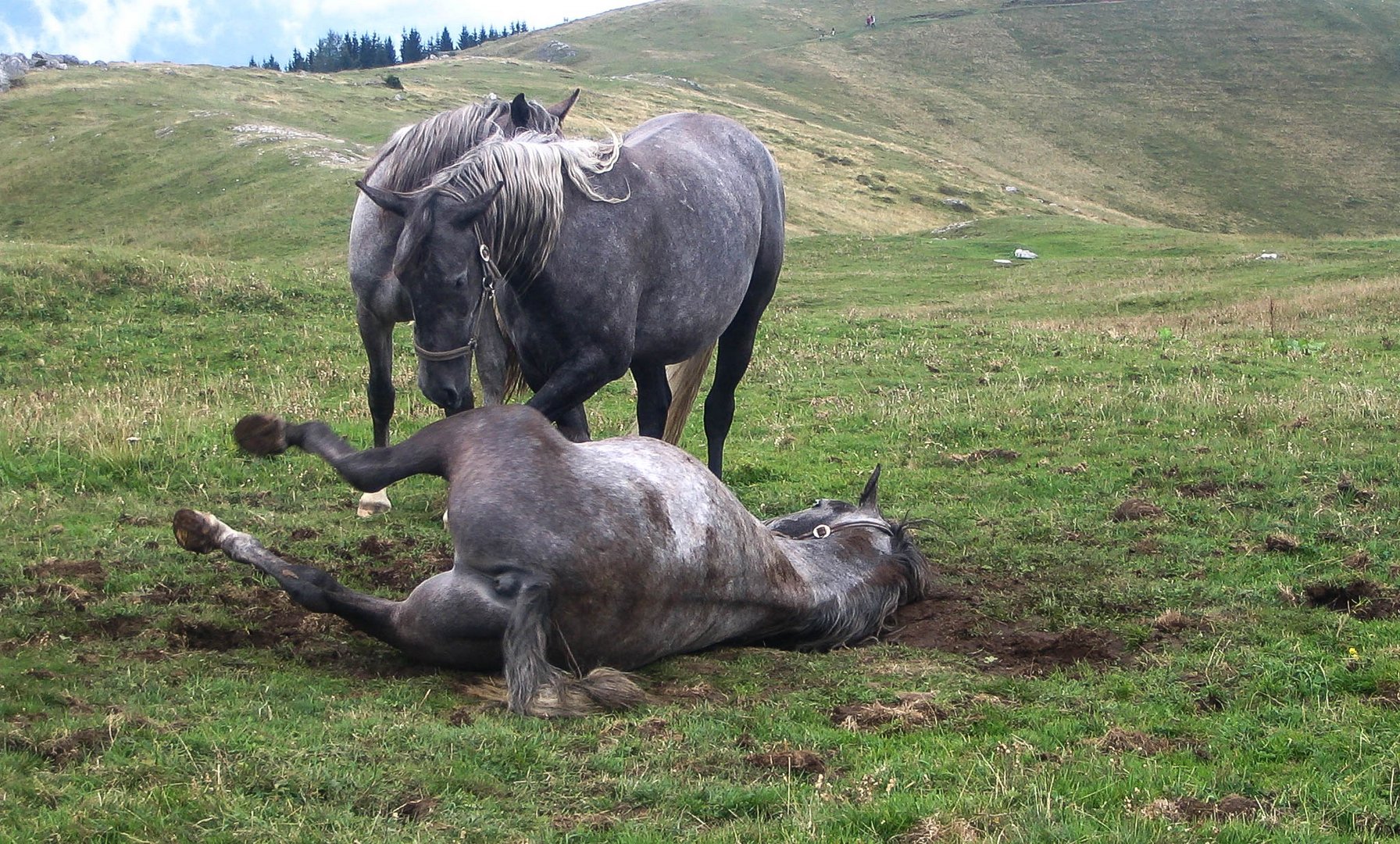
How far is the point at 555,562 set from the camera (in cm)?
480

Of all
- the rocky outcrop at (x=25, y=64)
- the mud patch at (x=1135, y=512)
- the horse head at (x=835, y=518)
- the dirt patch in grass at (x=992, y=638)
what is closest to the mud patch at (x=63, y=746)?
the dirt patch in grass at (x=992, y=638)

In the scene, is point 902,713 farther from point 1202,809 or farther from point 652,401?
point 652,401

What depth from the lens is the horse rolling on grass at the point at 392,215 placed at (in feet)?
20.4

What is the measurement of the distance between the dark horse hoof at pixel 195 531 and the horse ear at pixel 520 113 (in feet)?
9.00

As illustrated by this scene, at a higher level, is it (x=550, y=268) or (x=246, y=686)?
(x=550, y=268)

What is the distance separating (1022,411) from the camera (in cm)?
1152

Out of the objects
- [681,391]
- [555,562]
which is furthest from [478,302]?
[681,391]

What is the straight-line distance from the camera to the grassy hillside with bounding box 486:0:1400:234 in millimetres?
64625

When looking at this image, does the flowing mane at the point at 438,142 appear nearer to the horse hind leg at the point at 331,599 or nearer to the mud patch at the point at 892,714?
the horse hind leg at the point at 331,599

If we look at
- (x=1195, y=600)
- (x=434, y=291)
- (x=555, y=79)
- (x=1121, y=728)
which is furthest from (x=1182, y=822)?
(x=555, y=79)

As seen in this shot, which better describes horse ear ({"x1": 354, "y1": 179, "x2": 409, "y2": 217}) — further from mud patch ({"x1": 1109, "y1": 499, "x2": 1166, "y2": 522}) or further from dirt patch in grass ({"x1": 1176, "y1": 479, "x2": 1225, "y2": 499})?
dirt patch in grass ({"x1": 1176, "y1": 479, "x2": 1225, "y2": 499})

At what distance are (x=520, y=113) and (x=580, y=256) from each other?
3.75 feet

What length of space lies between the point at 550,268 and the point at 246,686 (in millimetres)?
2566

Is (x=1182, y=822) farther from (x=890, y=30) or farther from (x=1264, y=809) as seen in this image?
(x=890, y=30)
